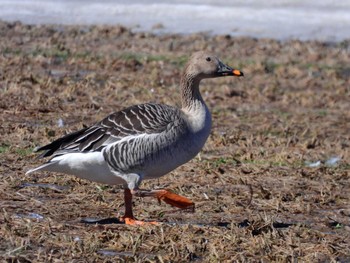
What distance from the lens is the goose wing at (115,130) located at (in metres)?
8.86

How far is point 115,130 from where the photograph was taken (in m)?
8.98

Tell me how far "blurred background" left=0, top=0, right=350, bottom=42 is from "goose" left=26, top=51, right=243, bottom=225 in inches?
571

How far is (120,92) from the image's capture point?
51.6ft

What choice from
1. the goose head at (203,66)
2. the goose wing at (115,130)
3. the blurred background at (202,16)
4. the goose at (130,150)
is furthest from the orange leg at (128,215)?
the blurred background at (202,16)

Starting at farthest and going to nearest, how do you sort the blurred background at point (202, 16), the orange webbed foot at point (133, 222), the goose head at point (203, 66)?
the blurred background at point (202, 16) → the goose head at point (203, 66) → the orange webbed foot at point (133, 222)

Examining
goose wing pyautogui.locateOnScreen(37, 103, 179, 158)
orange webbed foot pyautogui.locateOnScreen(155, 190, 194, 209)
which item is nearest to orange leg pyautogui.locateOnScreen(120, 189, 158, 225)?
orange webbed foot pyautogui.locateOnScreen(155, 190, 194, 209)

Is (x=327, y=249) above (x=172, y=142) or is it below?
below

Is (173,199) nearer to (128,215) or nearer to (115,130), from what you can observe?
(128,215)

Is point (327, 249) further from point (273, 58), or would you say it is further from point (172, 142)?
point (273, 58)

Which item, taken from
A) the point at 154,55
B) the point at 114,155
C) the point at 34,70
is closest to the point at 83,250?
the point at 114,155

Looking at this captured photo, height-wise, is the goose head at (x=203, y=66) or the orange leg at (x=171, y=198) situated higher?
the goose head at (x=203, y=66)

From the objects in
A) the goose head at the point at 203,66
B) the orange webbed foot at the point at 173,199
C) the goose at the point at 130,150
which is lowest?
the orange webbed foot at the point at 173,199

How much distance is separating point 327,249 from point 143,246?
1.64 m

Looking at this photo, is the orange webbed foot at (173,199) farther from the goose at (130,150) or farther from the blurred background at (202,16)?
the blurred background at (202,16)
